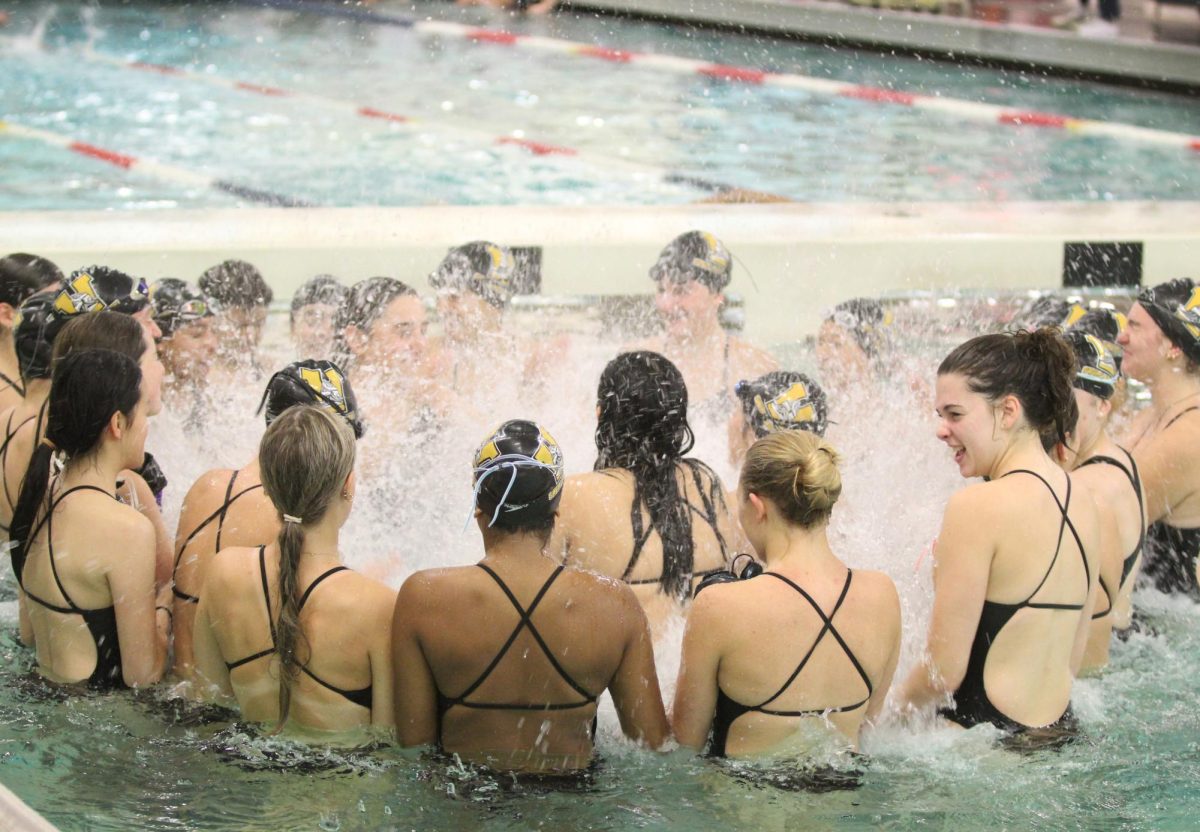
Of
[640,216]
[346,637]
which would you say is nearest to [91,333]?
[346,637]

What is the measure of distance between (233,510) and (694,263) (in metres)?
2.44

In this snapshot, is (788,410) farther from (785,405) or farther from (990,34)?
(990,34)

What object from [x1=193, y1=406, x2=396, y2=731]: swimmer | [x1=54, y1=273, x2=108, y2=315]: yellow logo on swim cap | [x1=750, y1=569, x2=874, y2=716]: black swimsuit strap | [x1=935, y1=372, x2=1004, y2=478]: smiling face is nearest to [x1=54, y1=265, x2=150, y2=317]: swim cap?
[x1=54, y1=273, x2=108, y2=315]: yellow logo on swim cap

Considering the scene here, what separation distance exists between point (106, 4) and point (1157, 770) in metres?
15.9

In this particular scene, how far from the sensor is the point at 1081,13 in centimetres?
1328

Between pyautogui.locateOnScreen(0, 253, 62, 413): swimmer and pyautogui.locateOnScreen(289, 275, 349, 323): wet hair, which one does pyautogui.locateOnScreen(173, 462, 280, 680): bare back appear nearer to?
pyautogui.locateOnScreen(0, 253, 62, 413): swimmer

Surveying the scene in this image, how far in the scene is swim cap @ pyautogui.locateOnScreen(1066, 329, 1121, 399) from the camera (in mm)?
3762

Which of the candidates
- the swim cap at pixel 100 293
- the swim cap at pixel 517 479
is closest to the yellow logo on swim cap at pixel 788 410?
the swim cap at pixel 517 479

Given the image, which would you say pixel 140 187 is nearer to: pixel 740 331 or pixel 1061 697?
pixel 740 331

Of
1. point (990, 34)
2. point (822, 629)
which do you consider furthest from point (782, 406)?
point (990, 34)

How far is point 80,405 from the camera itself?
3119 mm

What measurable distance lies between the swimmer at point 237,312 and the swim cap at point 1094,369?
3.02 m

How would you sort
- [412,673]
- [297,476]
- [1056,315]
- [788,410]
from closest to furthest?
[297,476] < [412,673] < [788,410] < [1056,315]

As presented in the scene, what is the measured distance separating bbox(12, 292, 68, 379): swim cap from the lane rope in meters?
9.22
